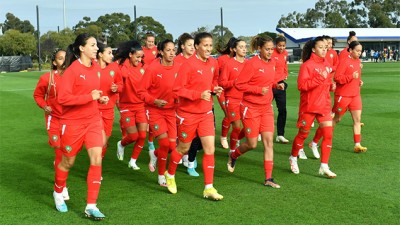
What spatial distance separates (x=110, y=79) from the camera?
8094 millimetres

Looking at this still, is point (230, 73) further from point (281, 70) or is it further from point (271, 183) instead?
point (271, 183)

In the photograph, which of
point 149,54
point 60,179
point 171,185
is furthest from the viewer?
point 149,54

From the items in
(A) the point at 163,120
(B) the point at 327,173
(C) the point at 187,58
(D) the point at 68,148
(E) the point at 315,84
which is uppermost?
(C) the point at 187,58

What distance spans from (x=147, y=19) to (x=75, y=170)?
53.7 metres

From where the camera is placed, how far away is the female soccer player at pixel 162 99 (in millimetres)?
7414

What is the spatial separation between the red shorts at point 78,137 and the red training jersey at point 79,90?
2.4 inches

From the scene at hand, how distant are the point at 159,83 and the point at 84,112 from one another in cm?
180

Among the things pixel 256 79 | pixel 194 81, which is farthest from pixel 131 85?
pixel 256 79

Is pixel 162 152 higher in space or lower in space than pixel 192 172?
higher

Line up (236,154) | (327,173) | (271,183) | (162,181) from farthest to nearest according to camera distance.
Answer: (236,154)
(327,173)
(162,181)
(271,183)

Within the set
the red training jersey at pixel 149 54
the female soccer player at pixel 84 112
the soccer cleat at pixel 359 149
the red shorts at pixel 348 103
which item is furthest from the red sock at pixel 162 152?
the red training jersey at pixel 149 54

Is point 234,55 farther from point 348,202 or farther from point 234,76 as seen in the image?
point 348,202

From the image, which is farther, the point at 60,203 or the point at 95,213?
the point at 60,203

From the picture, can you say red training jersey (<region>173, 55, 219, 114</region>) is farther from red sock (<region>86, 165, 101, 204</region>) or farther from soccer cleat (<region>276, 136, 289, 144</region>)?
soccer cleat (<region>276, 136, 289, 144</region>)
